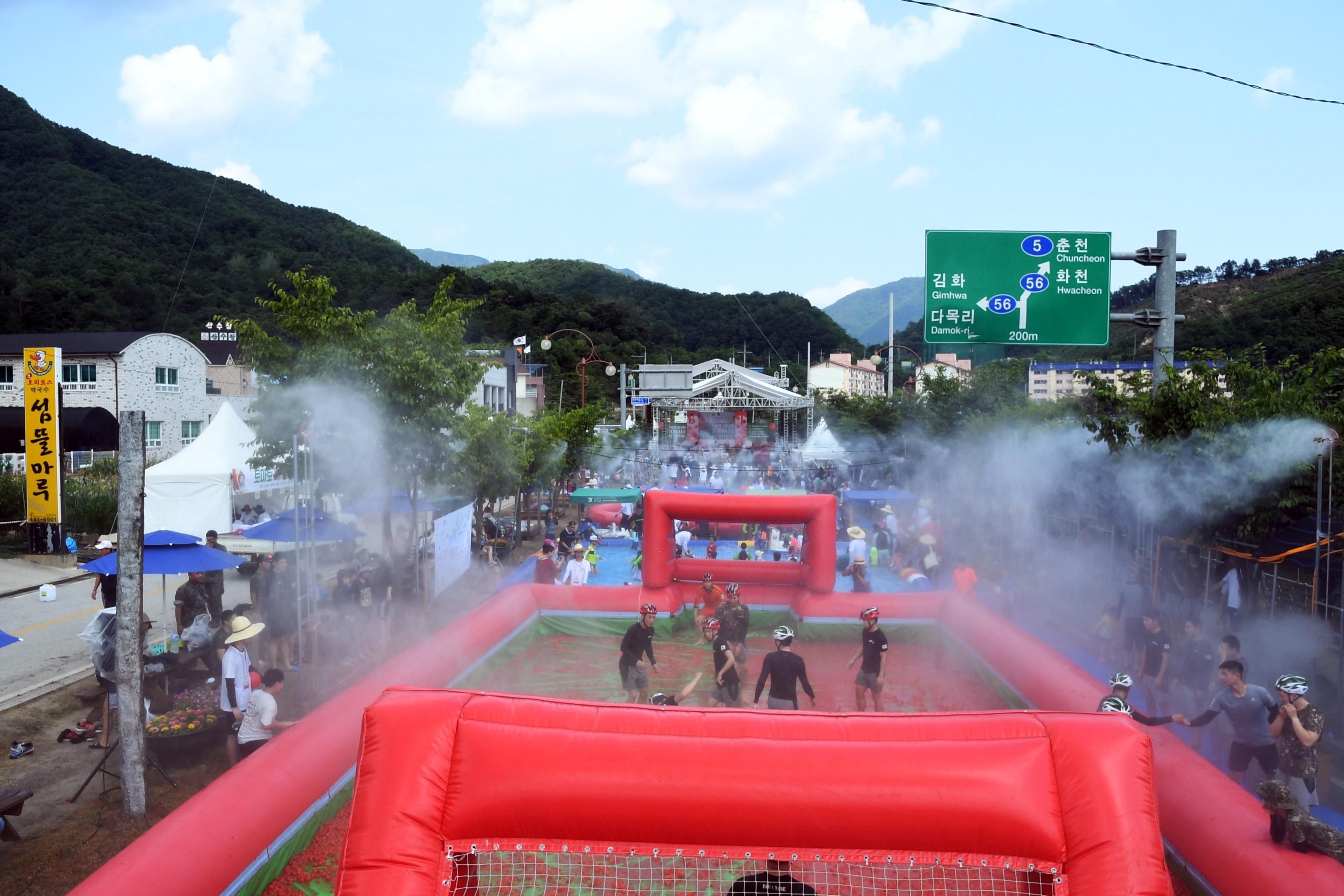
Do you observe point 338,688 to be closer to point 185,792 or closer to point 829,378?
point 185,792

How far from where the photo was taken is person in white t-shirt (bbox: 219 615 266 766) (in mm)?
7176

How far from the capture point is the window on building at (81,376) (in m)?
29.8

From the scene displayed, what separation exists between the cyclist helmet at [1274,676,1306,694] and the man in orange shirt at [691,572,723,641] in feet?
22.9

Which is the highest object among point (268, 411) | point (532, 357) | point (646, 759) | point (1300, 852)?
point (532, 357)

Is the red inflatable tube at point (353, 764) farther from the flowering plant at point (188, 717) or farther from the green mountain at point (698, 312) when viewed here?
the green mountain at point (698, 312)

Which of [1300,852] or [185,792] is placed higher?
[1300,852]

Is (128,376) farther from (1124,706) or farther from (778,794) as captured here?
(778,794)

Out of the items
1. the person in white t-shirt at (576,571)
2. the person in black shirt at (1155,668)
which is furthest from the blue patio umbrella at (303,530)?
the person in black shirt at (1155,668)

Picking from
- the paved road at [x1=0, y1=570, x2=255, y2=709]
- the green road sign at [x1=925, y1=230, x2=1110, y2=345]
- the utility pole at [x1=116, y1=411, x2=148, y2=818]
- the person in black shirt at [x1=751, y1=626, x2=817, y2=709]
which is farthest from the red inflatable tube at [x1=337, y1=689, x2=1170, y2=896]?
the paved road at [x1=0, y1=570, x2=255, y2=709]

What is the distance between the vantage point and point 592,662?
11.8 metres

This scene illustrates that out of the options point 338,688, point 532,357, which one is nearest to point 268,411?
point 338,688

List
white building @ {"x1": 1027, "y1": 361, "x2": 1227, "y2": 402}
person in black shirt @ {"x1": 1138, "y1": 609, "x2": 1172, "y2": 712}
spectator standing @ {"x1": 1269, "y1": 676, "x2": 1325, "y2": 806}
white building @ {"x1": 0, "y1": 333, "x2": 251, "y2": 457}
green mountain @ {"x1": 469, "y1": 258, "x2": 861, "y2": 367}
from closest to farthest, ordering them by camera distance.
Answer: spectator standing @ {"x1": 1269, "y1": 676, "x2": 1325, "y2": 806} < person in black shirt @ {"x1": 1138, "y1": 609, "x2": 1172, "y2": 712} < white building @ {"x1": 1027, "y1": 361, "x2": 1227, "y2": 402} < white building @ {"x1": 0, "y1": 333, "x2": 251, "y2": 457} < green mountain @ {"x1": 469, "y1": 258, "x2": 861, "y2": 367}

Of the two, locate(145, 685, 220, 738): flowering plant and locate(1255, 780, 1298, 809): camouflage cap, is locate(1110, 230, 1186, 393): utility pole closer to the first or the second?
locate(1255, 780, 1298, 809): camouflage cap

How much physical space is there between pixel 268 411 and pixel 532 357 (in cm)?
6775
